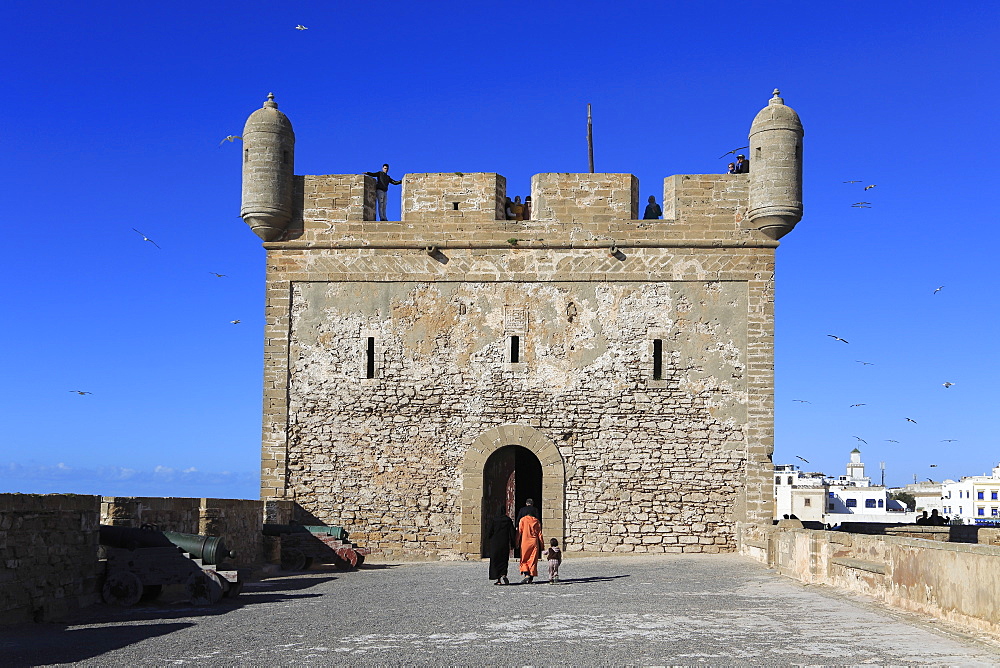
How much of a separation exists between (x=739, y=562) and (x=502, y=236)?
21.1 feet

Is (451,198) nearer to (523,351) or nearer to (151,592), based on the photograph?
(523,351)

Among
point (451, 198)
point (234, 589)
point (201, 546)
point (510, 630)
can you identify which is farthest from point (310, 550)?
point (510, 630)

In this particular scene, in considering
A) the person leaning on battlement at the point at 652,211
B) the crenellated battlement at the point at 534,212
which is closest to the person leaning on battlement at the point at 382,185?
the crenellated battlement at the point at 534,212

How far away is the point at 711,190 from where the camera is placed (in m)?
17.8

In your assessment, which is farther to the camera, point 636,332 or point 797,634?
point 636,332

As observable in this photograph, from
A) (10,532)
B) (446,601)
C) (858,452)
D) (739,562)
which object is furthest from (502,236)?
(858,452)

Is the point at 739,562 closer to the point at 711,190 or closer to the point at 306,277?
the point at 711,190

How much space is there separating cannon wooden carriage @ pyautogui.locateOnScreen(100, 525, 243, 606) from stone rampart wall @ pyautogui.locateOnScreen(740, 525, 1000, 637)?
6087mm

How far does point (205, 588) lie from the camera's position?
407 inches

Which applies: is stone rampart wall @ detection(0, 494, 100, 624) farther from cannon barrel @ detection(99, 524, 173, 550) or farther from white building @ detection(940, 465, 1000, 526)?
white building @ detection(940, 465, 1000, 526)

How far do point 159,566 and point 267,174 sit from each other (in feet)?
29.6

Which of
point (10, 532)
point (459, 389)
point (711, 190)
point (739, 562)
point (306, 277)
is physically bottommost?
point (739, 562)

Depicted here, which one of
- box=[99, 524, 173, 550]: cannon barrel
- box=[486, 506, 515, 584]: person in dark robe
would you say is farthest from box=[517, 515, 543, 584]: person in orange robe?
box=[99, 524, 173, 550]: cannon barrel

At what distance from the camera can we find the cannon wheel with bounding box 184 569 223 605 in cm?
1030
